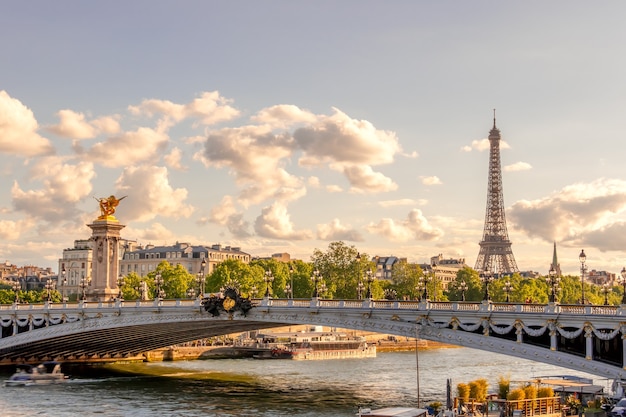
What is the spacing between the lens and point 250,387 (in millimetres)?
65438

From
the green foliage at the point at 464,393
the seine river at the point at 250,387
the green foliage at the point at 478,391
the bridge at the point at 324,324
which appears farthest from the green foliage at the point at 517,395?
the seine river at the point at 250,387

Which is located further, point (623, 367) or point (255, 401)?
point (255, 401)

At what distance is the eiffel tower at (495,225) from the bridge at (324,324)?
324 ft

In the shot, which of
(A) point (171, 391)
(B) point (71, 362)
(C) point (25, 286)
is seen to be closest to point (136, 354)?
(B) point (71, 362)

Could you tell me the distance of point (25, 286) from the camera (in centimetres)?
17762

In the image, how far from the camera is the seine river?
177 ft

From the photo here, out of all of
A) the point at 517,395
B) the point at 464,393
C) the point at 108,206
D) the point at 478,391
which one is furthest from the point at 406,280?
the point at 517,395

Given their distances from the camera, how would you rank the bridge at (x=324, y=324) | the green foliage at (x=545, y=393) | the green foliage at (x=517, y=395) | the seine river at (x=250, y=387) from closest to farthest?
1. the green foliage at (x=517, y=395)
2. the green foliage at (x=545, y=393)
3. the bridge at (x=324, y=324)
4. the seine river at (x=250, y=387)

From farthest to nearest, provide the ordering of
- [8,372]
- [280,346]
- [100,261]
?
[280,346]
[100,261]
[8,372]

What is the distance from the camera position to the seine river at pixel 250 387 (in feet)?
177

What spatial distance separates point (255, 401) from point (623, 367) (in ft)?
78.7

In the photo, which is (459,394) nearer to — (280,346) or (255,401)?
(255,401)

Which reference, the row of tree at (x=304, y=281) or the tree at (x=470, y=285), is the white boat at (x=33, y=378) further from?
the tree at (x=470, y=285)

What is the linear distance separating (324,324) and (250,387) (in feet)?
39.5
